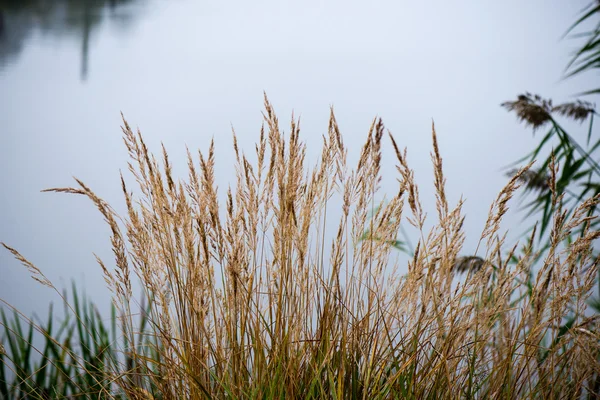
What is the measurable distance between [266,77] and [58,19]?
140cm

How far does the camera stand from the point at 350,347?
45.3 inches

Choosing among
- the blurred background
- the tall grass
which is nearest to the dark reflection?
the blurred background

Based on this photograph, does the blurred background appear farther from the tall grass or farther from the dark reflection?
the tall grass

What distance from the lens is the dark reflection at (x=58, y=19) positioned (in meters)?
3.60

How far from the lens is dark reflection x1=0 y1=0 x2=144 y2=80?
3.60 m

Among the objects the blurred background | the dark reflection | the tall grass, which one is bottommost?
the tall grass

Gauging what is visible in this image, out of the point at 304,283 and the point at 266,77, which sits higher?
the point at 266,77

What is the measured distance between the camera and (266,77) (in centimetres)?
364

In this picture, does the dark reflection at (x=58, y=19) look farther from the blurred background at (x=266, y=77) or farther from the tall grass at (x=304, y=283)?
the tall grass at (x=304, y=283)

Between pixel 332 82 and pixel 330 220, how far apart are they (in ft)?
2.97

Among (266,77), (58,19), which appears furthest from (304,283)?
(58,19)

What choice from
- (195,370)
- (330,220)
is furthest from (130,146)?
(330,220)

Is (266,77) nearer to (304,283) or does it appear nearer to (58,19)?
(58,19)

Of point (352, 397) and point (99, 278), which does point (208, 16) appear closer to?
point (99, 278)
